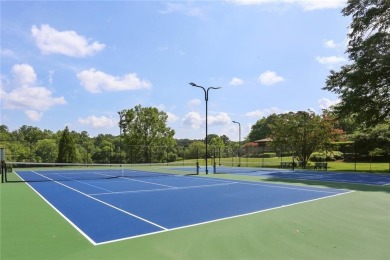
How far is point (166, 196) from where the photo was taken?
39.3ft

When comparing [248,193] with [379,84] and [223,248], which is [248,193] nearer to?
[223,248]

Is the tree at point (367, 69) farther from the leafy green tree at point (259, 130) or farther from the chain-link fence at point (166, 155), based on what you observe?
the leafy green tree at point (259, 130)

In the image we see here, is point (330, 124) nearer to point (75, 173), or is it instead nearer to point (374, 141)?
point (374, 141)

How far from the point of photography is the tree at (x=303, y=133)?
34.0 metres

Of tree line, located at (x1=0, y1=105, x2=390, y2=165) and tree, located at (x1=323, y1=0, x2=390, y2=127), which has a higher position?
tree, located at (x1=323, y1=0, x2=390, y2=127)

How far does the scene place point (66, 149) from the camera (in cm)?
3666

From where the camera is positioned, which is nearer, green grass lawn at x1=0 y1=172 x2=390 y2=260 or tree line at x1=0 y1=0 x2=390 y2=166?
green grass lawn at x1=0 y1=172 x2=390 y2=260

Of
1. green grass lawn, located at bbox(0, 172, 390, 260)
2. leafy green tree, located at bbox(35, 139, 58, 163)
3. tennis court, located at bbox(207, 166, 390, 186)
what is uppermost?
leafy green tree, located at bbox(35, 139, 58, 163)

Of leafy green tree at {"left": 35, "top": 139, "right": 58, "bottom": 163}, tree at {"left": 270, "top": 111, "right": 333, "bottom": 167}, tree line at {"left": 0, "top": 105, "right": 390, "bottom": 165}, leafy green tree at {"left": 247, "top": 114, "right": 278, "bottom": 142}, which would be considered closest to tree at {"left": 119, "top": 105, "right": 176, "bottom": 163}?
tree line at {"left": 0, "top": 105, "right": 390, "bottom": 165}

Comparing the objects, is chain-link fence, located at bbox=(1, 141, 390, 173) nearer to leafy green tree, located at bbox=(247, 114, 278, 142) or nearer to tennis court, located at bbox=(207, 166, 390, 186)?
tennis court, located at bbox=(207, 166, 390, 186)

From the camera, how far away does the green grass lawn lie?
522 cm

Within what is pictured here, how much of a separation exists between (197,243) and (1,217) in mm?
5289

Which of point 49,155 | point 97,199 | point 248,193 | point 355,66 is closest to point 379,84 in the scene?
point 355,66

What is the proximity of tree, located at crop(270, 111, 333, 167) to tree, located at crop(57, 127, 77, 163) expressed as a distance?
22.6 m
